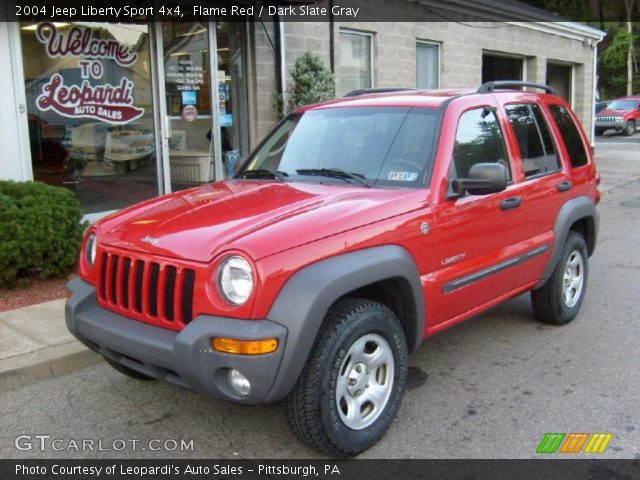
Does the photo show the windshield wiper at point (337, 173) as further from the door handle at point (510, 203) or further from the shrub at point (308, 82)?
the shrub at point (308, 82)

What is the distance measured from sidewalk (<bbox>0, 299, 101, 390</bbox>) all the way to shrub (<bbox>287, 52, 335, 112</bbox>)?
5.76 metres

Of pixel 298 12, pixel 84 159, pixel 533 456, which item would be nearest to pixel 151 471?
pixel 533 456

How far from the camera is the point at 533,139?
484 centimetres

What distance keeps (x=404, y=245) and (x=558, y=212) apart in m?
1.96

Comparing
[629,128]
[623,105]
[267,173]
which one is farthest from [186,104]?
[623,105]

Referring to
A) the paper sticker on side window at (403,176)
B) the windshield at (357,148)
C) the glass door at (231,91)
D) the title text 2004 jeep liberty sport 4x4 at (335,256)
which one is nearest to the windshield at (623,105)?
the glass door at (231,91)

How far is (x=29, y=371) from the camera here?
4.41 m

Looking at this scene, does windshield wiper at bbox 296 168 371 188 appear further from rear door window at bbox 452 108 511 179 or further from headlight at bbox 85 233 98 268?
headlight at bbox 85 233 98 268

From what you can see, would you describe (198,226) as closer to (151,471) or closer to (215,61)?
(151,471)

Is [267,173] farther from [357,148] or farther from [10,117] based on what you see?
[10,117]

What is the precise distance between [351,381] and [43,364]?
93.0 inches

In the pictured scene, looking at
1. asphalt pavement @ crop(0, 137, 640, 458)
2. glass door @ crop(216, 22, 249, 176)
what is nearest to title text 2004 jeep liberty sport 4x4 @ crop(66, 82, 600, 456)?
asphalt pavement @ crop(0, 137, 640, 458)

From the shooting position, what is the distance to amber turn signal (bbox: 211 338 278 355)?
2.83 metres

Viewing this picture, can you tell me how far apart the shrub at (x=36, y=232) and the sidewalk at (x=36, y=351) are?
2.19 feet
